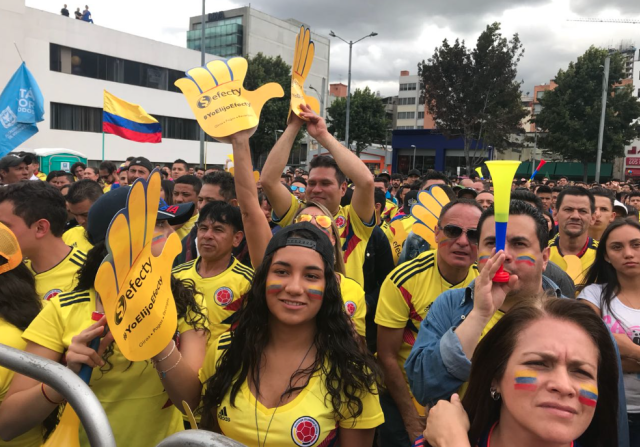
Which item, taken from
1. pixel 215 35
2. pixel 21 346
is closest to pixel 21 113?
pixel 21 346

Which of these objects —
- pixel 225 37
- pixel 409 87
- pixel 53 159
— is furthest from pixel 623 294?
pixel 409 87

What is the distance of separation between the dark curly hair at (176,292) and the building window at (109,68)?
29201 mm

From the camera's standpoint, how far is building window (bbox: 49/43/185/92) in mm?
26672

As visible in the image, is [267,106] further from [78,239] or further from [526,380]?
[526,380]

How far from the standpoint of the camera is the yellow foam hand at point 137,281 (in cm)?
149

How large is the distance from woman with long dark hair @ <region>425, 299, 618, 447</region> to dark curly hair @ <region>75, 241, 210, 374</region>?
3.68 ft

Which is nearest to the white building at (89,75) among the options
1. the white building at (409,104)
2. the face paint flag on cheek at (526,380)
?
the face paint flag on cheek at (526,380)

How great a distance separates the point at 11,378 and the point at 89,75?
30.5m

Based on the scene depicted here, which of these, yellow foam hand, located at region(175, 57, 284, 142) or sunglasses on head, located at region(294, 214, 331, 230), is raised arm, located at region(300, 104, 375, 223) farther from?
sunglasses on head, located at region(294, 214, 331, 230)

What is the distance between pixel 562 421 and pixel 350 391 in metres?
0.82

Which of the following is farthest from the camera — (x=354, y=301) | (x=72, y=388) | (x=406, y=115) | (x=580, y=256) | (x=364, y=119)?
(x=406, y=115)

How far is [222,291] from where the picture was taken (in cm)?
315

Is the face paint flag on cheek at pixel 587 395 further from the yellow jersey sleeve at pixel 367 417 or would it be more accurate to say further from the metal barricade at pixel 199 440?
the metal barricade at pixel 199 440

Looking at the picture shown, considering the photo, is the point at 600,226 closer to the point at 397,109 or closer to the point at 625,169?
the point at 625,169
